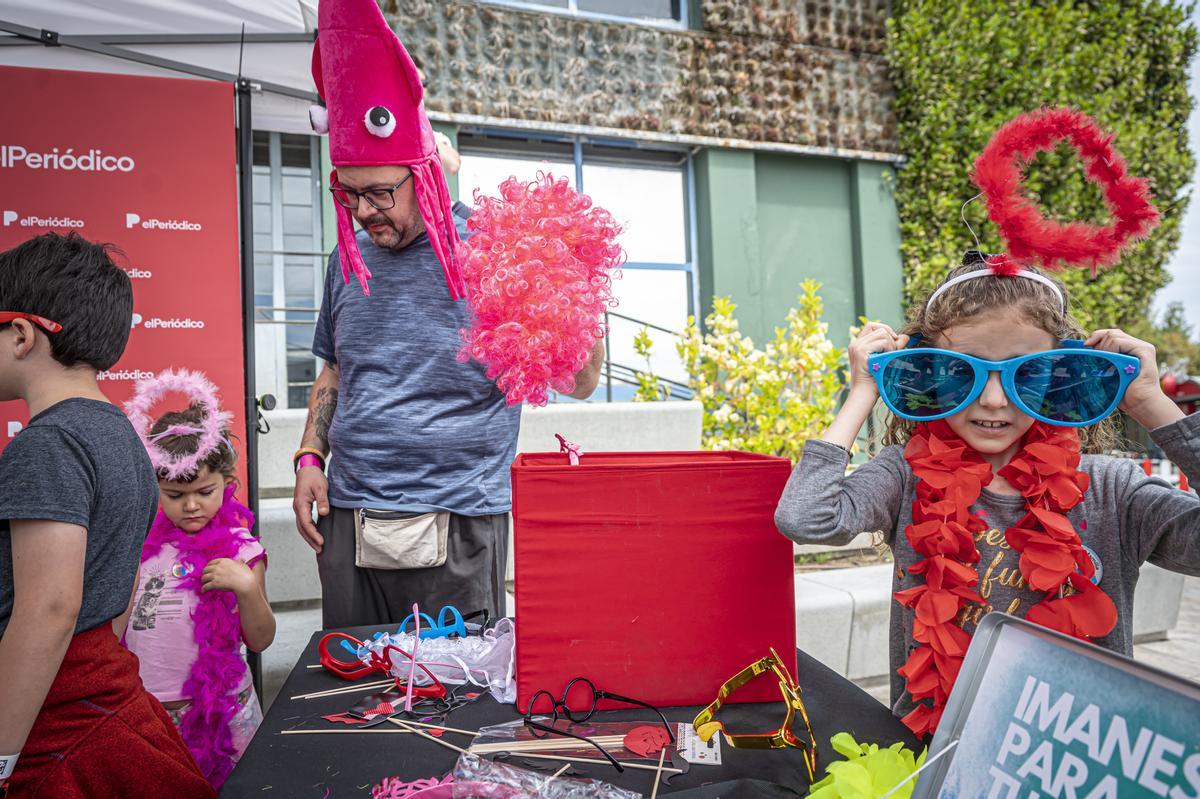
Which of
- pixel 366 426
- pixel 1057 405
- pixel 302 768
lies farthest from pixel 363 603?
pixel 1057 405

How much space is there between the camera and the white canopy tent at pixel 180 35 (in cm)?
267

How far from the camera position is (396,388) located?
5.86 ft

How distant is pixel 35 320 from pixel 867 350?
1.45 metres

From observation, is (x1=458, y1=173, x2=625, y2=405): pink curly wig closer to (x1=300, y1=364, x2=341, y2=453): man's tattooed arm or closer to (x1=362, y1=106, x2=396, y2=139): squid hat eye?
(x1=362, y1=106, x2=396, y2=139): squid hat eye

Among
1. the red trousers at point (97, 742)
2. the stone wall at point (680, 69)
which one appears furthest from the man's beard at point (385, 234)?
the stone wall at point (680, 69)

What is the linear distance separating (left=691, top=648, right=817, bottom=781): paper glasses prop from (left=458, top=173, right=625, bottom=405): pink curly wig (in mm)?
630

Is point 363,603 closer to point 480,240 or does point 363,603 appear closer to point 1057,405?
point 480,240

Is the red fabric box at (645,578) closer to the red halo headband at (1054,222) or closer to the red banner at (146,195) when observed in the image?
the red halo headband at (1054,222)

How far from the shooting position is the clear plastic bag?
885 millimetres

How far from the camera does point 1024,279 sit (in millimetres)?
1286

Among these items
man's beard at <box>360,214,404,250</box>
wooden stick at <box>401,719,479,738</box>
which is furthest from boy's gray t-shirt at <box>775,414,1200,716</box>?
man's beard at <box>360,214,404,250</box>

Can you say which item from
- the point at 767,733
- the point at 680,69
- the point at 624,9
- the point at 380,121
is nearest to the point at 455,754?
the point at 767,733

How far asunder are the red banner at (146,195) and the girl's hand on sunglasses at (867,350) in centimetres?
226

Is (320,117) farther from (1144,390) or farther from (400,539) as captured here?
(1144,390)
